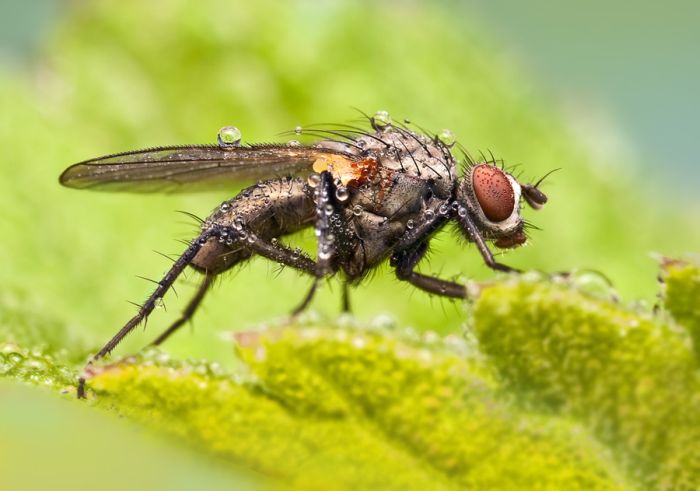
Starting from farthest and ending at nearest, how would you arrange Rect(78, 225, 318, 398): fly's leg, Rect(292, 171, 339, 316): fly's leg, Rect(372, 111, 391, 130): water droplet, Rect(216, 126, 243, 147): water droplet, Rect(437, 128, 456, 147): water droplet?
Rect(437, 128, 456, 147): water droplet
Rect(372, 111, 391, 130): water droplet
Rect(216, 126, 243, 147): water droplet
Rect(78, 225, 318, 398): fly's leg
Rect(292, 171, 339, 316): fly's leg

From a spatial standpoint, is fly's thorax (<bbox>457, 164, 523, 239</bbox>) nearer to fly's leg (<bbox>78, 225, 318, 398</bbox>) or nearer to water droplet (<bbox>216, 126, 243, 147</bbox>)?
fly's leg (<bbox>78, 225, 318, 398</bbox>)

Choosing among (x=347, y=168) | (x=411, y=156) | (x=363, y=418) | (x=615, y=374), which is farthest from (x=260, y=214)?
(x=615, y=374)

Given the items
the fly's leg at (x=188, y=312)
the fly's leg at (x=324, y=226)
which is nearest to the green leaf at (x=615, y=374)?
the fly's leg at (x=324, y=226)

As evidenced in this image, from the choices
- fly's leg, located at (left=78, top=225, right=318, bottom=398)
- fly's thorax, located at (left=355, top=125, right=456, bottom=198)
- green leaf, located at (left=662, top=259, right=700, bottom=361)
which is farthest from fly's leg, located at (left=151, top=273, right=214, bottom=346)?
green leaf, located at (left=662, top=259, right=700, bottom=361)

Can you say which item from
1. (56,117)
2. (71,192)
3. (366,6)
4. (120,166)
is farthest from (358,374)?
(366,6)

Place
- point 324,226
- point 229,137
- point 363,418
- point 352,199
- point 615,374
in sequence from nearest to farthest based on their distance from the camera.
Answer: point 615,374
point 363,418
point 324,226
point 229,137
point 352,199

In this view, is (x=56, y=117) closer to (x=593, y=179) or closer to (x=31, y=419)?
Result: (x=593, y=179)

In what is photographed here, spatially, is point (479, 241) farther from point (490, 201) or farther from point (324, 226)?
point (324, 226)
